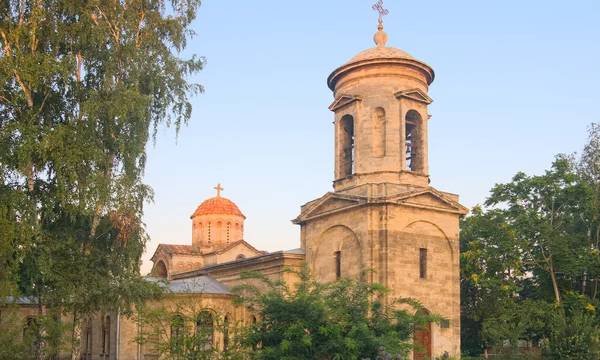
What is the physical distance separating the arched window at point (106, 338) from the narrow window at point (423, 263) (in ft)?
55.0

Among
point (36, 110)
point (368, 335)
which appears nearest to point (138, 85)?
point (36, 110)

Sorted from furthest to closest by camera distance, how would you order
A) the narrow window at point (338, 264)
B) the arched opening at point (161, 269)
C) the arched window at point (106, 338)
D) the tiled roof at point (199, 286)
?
the arched opening at point (161, 269), the arched window at point (106, 338), the tiled roof at point (199, 286), the narrow window at point (338, 264)

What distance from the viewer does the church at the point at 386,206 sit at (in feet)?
97.9

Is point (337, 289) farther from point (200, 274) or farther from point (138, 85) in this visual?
point (200, 274)

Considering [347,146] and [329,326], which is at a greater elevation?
[347,146]

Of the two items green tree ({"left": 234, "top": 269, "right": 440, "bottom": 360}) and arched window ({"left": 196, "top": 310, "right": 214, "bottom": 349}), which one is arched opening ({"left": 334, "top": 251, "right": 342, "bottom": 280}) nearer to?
green tree ({"left": 234, "top": 269, "right": 440, "bottom": 360})

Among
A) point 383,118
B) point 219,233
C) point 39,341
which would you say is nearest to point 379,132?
point 383,118

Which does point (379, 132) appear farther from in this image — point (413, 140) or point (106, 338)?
point (106, 338)

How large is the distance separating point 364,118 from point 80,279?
13.6 meters

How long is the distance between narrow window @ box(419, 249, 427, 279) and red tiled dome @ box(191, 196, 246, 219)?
2347 centimetres

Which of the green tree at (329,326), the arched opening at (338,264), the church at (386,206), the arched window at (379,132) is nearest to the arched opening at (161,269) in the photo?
the church at (386,206)

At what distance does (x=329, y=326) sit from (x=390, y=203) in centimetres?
1115

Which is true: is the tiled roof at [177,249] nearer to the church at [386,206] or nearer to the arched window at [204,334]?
the church at [386,206]

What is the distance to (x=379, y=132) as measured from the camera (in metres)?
31.5
